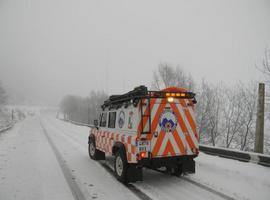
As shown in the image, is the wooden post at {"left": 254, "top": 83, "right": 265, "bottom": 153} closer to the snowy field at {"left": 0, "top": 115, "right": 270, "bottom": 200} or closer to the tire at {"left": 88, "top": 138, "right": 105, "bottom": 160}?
the snowy field at {"left": 0, "top": 115, "right": 270, "bottom": 200}

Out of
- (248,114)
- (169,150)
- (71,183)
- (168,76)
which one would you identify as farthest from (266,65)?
(168,76)

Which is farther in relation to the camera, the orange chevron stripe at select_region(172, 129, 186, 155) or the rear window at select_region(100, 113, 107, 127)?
the rear window at select_region(100, 113, 107, 127)

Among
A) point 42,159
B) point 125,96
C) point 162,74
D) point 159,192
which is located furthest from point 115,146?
point 162,74

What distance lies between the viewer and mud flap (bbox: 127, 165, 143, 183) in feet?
18.5

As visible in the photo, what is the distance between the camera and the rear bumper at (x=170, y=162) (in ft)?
18.1

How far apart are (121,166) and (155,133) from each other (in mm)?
1448

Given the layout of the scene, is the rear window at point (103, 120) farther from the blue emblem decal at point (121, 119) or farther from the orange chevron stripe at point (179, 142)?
the orange chevron stripe at point (179, 142)

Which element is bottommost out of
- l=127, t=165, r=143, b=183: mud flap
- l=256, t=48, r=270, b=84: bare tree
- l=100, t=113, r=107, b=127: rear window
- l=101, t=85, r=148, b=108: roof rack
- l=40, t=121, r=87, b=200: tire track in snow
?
l=40, t=121, r=87, b=200: tire track in snow

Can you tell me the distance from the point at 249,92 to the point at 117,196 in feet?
58.9

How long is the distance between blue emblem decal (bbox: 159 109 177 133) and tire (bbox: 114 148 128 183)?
4.32ft

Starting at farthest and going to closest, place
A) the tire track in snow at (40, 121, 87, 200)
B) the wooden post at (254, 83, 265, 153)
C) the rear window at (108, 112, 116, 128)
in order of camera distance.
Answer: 1. the wooden post at (254, 83, 265, 153)
2. the rear window at (108, 112, 116, 128)
3. the tire track in snow at (40, 121, 87, 200)

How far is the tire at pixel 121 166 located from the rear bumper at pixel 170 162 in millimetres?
526

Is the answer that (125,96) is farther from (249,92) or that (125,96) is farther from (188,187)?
(249,92)

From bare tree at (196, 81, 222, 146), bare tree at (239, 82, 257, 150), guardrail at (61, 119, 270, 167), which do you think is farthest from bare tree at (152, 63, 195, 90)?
guardrail at (61, 119, 270, 167)
